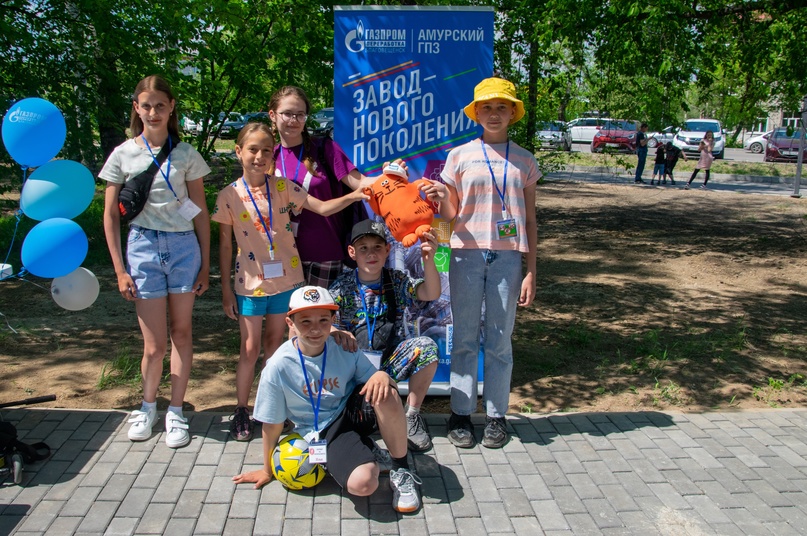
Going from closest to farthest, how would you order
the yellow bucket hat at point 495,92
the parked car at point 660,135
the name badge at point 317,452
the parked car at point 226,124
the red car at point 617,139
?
1. the name badge at point 317,452
2. the yellow bucket hat at point 495,92
3. the parked car at point 226,124
4. the parked car at point 660,135
5. the red car at point 617,139

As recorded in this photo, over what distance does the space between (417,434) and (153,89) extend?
7.90 ft

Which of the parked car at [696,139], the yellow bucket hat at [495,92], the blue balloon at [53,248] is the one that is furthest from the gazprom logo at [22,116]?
the parked car at [696,139]

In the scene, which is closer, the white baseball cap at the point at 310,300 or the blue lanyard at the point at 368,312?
the white baseball cap at the point at 310,300

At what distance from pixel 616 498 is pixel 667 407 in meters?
1.52

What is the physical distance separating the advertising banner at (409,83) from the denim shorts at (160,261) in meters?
1.19

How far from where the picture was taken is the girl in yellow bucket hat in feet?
12.5

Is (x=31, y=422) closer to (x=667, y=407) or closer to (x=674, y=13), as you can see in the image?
(x=667, y=407)

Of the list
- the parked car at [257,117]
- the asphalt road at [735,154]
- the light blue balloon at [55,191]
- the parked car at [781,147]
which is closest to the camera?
the light blue balloon at [55,191]

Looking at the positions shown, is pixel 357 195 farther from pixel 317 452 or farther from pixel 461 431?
pixel 461 431

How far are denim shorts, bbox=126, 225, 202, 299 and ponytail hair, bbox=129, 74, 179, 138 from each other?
0.55 metres

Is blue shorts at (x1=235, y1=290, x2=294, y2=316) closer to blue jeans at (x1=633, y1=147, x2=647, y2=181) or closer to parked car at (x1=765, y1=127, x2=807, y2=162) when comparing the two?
blue jeans at (x1=633, y1=147, x2=647, y2=181)

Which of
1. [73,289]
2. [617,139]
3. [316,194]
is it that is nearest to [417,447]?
[316,194]

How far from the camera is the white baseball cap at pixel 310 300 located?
3295 mm

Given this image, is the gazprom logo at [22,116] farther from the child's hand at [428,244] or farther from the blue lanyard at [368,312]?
the child's hand at [428,244]
